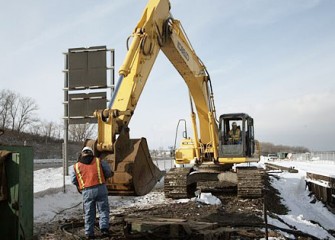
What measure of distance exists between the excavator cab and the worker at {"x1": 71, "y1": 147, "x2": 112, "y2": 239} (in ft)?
25.2

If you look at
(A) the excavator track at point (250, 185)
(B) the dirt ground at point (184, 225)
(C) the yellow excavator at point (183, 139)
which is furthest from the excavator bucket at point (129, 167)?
(A) the excavator track at point (250, 185)

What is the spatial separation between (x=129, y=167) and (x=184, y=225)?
53.5 inches

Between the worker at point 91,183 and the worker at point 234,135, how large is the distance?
808 cm

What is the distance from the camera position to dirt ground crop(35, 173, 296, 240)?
661cm

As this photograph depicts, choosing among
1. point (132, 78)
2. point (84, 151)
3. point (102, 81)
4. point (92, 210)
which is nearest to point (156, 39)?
point (132, 78)

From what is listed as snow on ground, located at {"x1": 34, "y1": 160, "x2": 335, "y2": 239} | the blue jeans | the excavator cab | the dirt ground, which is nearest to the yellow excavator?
the excavator cab

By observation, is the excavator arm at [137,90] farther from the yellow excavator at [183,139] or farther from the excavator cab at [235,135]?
the excavator cab at [235,135]

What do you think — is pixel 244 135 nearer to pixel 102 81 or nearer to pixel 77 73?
pixel 102 81

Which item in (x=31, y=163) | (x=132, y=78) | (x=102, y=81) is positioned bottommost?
(x=31, y=163)

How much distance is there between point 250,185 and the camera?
12758 mm

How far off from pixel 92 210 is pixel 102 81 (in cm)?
944

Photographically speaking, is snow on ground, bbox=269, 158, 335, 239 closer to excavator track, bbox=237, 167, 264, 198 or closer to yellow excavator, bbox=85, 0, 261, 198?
excavator track, bbox=237, 167, 264, 198

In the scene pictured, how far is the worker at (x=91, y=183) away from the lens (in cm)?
654

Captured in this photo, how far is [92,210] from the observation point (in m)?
6.68
